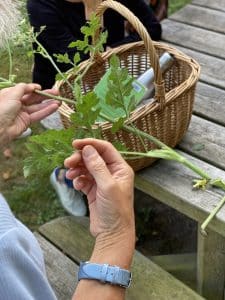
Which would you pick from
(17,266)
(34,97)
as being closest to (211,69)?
(34,97)

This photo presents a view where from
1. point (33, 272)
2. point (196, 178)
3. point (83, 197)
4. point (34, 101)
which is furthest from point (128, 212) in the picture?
point (83, 197)

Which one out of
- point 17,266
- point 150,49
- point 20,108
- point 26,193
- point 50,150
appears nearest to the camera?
point 17,266

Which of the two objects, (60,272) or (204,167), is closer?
(204,167)

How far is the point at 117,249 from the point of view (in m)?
1.09

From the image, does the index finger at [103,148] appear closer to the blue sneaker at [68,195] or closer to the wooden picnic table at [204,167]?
the wooden picnic table at [204,167]

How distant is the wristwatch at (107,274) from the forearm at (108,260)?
0.01 m

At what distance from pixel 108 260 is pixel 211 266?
28.8 inches

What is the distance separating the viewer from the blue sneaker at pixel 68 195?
7.27 ft

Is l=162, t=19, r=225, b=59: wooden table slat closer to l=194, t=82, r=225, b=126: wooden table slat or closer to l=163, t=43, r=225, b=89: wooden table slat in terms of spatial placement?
l=163, t=43, r=225, b=89: wooden table slat

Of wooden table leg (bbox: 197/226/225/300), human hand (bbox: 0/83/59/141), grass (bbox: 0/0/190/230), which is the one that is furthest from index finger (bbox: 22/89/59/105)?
grass (bbox: 0/0/190/230)

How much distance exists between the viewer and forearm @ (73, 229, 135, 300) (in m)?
1.07

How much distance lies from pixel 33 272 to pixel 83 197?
1264mm

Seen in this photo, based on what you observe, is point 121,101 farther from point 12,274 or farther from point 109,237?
point 12,274

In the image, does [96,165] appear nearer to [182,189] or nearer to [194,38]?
[182,189]
